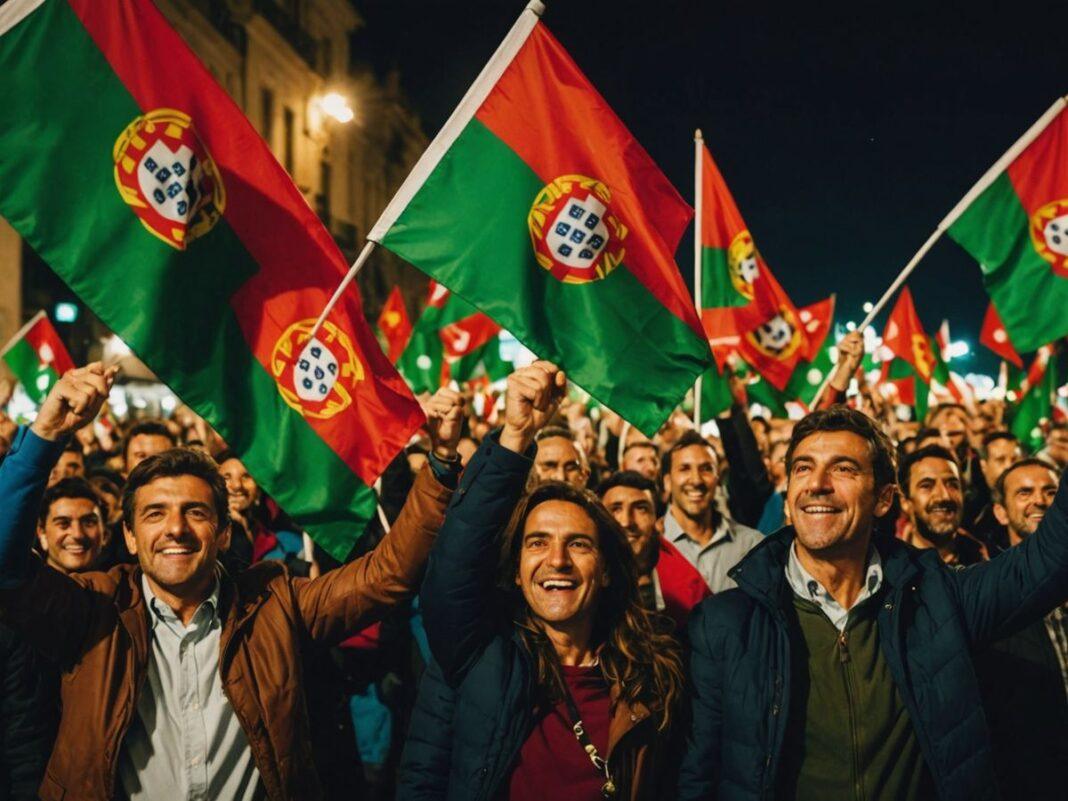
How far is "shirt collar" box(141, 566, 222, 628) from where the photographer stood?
3.27 meters

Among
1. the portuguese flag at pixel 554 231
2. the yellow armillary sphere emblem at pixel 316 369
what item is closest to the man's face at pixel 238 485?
the yellow armillary sphere emblem at pixel 316 369

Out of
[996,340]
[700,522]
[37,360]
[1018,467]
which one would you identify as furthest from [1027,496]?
[37,360]

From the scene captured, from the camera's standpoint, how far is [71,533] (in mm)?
4777

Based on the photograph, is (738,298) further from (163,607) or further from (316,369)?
(163,607)

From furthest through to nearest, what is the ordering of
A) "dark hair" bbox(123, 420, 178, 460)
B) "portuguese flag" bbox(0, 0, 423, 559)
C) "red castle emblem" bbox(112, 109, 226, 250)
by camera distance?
"dark hair" bbox(123, 420, 178, 460), "red castle emblem" bbox(112, 109, 226, 250), "portuguese flag" bbox(0, 0, 423, 559)

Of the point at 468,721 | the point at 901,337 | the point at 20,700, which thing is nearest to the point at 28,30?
the point at 20,700

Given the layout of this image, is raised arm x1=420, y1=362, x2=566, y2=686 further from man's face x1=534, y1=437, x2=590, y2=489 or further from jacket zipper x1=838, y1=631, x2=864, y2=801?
man's face x1=534, y1=437, x2=590, y2=489

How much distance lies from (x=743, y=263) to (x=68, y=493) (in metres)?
4.60

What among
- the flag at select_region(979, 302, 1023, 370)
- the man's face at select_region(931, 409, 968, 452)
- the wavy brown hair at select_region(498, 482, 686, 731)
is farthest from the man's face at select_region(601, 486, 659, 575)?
the flag at select_region(979, 302, 1023, 370)

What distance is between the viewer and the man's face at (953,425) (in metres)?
9.12

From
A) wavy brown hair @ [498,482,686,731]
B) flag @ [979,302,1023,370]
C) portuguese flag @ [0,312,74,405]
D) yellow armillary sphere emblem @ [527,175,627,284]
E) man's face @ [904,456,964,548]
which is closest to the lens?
wavy brown hair @ [498,482,686,731]

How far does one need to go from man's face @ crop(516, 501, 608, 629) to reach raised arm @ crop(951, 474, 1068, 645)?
110cm

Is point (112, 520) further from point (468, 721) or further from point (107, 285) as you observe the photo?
point (468, 721)

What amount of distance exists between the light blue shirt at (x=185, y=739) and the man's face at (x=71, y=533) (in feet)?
5.84
